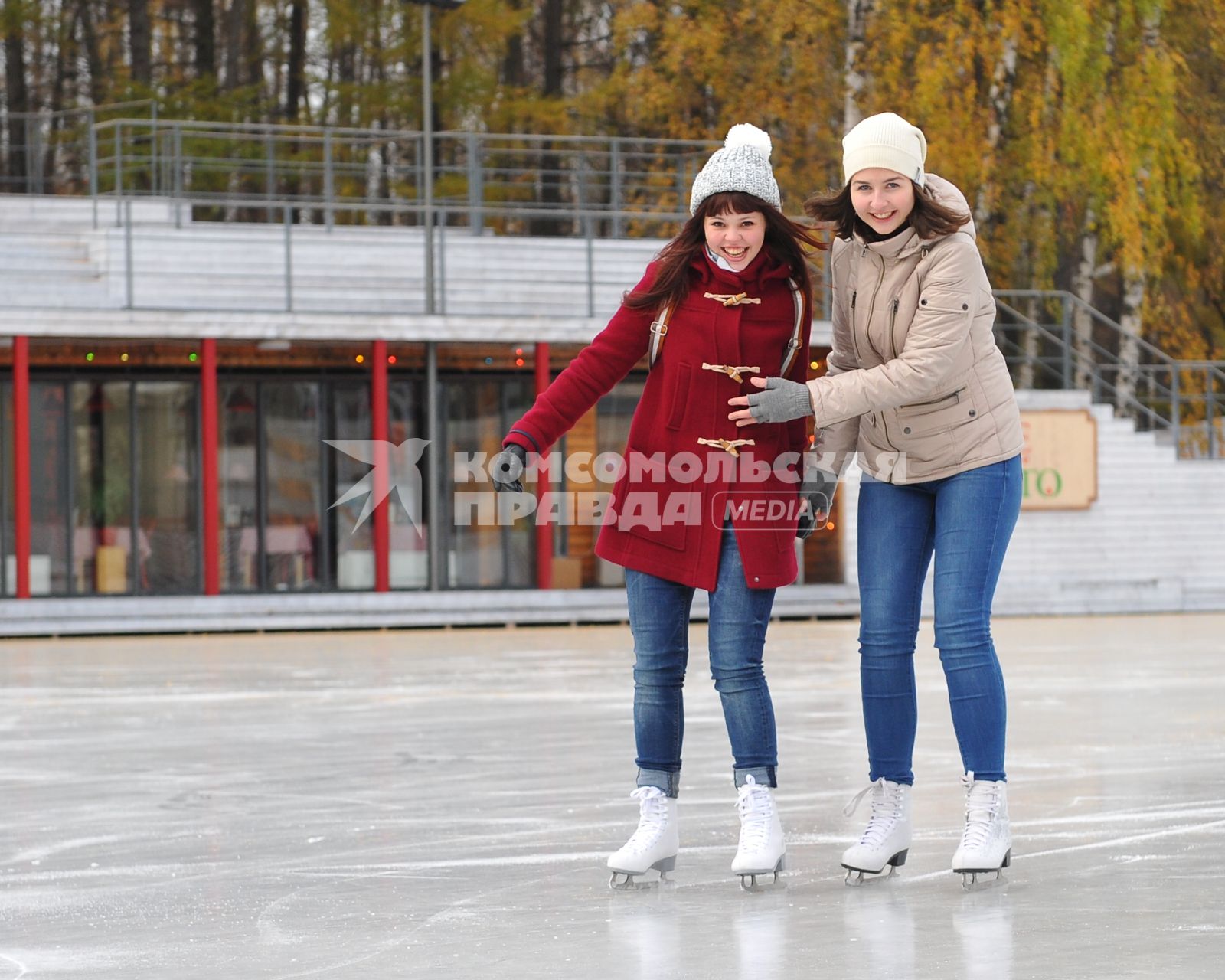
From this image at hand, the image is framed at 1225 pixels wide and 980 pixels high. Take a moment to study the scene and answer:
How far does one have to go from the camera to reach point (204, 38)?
36219 mm

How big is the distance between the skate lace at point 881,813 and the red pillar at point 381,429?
51.2ft

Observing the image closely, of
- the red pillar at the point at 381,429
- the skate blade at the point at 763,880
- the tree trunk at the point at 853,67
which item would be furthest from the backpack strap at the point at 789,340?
the tree trunk at the point at 853,67

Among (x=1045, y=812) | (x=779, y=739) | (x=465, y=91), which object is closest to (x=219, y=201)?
(x=465, y=91)

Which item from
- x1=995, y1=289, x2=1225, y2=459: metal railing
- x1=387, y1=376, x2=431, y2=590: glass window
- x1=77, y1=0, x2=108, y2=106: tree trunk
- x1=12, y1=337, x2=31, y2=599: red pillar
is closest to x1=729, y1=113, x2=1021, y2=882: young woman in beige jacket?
x1=12, y1=337, x2=31, y2=599: red pillar

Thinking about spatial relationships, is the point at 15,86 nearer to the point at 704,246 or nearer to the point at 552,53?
the point at 552,53

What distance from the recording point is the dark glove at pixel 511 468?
5.38 metres

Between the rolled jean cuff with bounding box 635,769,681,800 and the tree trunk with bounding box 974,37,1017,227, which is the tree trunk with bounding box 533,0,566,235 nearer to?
the tree trunk with bounding box 974,37,1017,227

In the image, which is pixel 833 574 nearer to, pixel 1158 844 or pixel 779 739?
pixel 779 739

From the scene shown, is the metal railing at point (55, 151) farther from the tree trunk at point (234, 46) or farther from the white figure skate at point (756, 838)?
the white figure skate at point (756, 838)

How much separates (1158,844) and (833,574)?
17.4 metres

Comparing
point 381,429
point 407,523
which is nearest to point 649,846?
point 381,429

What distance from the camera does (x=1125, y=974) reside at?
14.1 ft

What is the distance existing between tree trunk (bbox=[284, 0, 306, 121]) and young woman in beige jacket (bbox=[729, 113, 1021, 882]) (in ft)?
103

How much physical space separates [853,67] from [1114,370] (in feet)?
17.9
